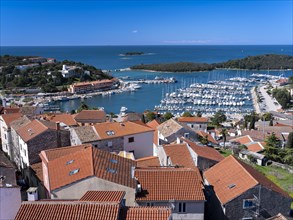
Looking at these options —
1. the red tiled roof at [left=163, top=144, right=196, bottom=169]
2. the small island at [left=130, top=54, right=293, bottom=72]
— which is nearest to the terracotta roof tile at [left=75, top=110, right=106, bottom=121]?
the red tiled roof at [left=163, top=144, right=196, bottom=169]

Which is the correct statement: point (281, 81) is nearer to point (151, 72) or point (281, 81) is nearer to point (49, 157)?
point (151, 72)

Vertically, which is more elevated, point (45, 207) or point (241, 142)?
point (45, 207)

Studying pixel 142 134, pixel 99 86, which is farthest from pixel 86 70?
pixel 142 134

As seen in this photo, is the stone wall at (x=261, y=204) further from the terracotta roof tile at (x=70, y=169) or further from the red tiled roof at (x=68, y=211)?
the red tiled roof at (x=68, y=211)

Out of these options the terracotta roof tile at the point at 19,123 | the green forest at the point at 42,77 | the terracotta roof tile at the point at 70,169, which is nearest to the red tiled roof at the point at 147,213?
the terracotta roof tile at the point at 70,169

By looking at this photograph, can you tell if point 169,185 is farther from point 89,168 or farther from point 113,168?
point 89,168
